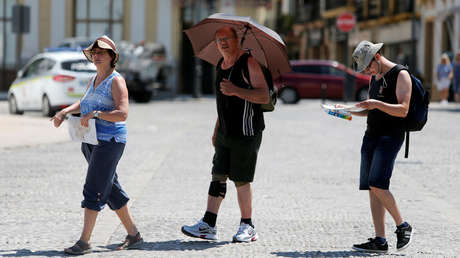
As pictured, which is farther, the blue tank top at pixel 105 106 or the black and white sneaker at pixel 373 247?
the black and white sneaker at pixel 373 247

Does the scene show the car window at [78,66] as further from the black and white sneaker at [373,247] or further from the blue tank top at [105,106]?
the black and white sneaker at [373,247]

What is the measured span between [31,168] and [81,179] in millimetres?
1318

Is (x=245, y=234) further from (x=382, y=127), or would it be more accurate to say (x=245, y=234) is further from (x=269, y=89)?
(x=382, y=127)

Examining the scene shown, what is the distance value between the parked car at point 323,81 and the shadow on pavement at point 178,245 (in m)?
26.6

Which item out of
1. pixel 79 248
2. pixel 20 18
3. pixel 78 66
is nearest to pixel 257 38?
pixel 79 248

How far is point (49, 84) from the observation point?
21531 millimetres

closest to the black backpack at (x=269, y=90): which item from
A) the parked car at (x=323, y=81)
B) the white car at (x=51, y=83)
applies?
the white car at (x=51, y=83)

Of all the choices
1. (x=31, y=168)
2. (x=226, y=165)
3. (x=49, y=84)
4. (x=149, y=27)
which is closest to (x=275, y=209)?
(x=226, y=165)

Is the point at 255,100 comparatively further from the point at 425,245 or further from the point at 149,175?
the point at 149,175

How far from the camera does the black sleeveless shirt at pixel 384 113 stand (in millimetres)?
6133

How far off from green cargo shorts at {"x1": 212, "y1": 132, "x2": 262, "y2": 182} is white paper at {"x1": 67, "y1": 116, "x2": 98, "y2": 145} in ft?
3.21

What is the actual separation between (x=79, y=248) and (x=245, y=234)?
118cm

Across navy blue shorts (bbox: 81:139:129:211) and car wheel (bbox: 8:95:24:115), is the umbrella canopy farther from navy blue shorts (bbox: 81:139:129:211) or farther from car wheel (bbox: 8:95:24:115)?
car wheel (bbox: 8:95:24:115)

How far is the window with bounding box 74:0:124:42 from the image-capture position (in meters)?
41.8
